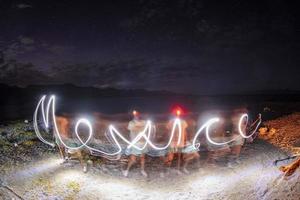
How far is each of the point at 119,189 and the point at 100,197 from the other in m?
0.87

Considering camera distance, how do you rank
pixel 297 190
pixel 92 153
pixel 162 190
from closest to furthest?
pixel 297 190, pixel 162 190, pixel 92 153

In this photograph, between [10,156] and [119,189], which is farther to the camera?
[10,156]

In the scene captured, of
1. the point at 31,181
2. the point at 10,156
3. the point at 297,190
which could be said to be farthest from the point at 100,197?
the point at 10,156

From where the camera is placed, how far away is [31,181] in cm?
1338

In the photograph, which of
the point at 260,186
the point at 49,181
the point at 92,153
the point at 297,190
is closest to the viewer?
the point at 297,190

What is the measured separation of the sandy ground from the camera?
1154cm

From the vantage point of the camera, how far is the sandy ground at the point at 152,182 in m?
11.5

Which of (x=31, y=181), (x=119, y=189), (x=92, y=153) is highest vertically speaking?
(x=92, y=153)

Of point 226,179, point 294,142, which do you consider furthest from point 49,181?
point 294,142

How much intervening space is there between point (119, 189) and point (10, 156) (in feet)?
24.4

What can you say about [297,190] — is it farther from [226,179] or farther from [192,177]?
[192,177]

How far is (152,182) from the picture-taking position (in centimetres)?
1317

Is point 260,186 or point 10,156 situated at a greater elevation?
point 260,186

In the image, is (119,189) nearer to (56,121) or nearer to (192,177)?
(192,177)
